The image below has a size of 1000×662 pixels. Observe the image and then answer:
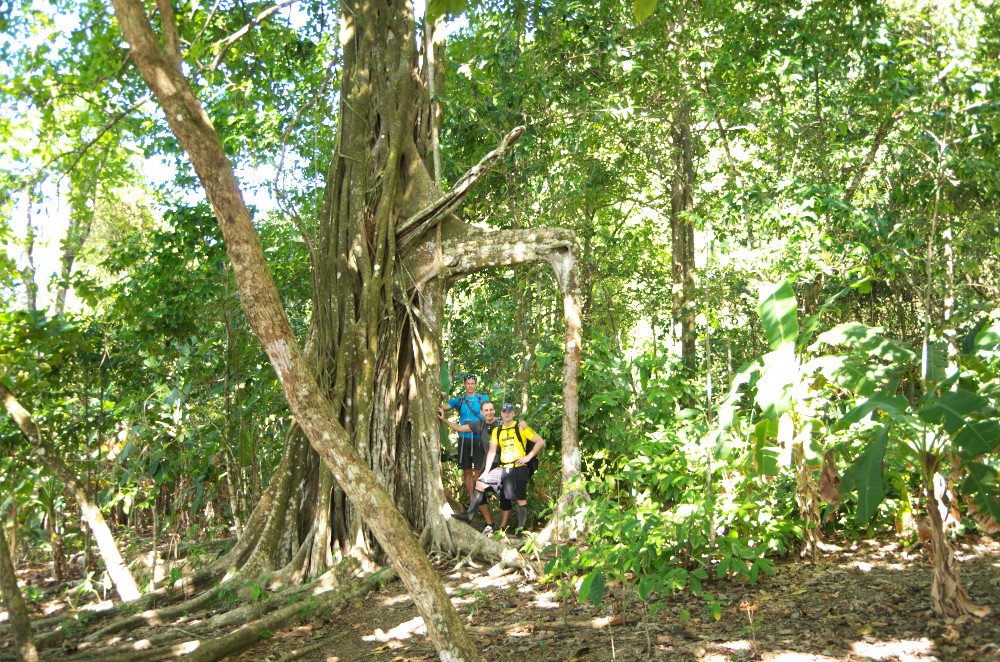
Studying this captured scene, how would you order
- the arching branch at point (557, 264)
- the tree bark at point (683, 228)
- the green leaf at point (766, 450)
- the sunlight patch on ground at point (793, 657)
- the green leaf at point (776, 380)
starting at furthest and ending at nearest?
the tree bark at point (683, 228) < the arching branch at point (557, 264) < the green leaf at point (766, 450) < the green leaf at point (776, 380) < the sunlight patch on ground at point (793, 657)

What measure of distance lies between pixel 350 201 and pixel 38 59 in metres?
2.72

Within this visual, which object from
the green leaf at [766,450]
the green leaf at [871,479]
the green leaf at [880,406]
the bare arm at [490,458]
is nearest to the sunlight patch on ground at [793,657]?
the green leaf at [871,479]

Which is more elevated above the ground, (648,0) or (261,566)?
(648,0)

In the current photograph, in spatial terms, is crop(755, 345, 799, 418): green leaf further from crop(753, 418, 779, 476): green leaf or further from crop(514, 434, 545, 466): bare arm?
crop(514, 434, 545, 466): bare arm

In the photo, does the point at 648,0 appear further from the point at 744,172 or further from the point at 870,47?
the point at 744,172

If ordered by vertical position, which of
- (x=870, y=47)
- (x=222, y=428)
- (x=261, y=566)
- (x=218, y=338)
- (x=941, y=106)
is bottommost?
(x=261, y=566)

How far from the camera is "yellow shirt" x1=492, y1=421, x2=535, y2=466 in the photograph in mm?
7277

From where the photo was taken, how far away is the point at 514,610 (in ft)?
17.9

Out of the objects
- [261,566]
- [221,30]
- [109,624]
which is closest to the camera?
[109,624]

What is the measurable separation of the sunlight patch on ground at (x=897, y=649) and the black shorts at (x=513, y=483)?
12.0 ft

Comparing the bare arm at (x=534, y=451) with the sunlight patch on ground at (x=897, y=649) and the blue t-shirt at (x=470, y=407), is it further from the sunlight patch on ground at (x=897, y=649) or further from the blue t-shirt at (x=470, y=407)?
the sunlight patch on ground at (x=897, y=649)

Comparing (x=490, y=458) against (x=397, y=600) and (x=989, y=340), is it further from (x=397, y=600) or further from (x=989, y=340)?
(x=989, y=340)

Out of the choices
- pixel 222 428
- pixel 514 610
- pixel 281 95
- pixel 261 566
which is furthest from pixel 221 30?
pixel 514 610

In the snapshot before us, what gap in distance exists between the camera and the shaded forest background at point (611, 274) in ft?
16.5
